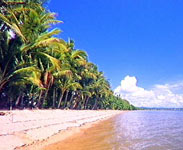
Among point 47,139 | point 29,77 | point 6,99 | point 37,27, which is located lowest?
point 47,139

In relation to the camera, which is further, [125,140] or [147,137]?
[147,137]

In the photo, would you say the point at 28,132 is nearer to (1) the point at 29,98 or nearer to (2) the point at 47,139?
(2) the point at 47,139

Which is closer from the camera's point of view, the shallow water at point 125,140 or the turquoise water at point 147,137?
the shallow water at point 125,140

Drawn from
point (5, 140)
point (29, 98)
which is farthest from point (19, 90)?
point (5, 140)

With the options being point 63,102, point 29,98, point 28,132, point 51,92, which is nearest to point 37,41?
point 28,132

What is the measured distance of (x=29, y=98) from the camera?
85.9 ft

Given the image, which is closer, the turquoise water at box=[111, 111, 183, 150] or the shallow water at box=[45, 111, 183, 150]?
the shallow water at box=[45, 111, 183, 150]

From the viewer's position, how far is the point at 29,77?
53.2 ft

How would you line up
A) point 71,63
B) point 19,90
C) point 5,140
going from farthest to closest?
1. point 71,63
2. point 19,90
3. point 5,140

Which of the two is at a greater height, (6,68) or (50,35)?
(50,35)

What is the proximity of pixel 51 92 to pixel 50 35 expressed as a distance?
1448cm

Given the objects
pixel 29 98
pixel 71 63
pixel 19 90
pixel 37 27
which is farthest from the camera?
pixel 71 63

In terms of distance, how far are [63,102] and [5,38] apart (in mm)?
21748

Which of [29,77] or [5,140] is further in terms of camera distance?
[29,77]
